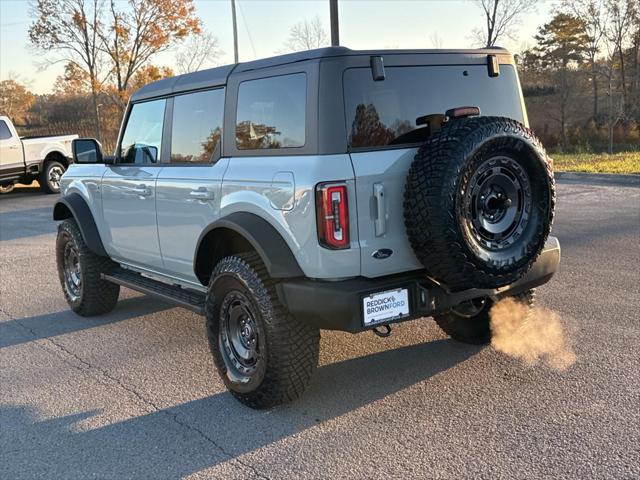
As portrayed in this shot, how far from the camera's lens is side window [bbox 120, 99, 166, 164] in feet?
15.8

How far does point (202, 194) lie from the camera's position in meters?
Answer: 4.07

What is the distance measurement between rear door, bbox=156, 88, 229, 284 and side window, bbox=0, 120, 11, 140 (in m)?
13.7

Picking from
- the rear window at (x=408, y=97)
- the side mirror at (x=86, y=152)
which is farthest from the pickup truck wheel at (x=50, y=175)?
the rear window at (x=408, y=97)

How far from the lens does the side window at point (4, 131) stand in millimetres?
16234

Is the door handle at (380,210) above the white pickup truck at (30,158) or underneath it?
underneath

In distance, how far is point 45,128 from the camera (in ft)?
108

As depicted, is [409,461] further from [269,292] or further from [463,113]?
[463,113]

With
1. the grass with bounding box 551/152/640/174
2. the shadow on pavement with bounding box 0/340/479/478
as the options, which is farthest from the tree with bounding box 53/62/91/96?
the shadow on pavement with bounding box 0/340/479/478

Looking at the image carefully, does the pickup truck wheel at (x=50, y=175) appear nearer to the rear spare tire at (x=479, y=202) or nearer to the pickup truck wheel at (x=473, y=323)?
the pickup truck wheel at (x=473, y=323)

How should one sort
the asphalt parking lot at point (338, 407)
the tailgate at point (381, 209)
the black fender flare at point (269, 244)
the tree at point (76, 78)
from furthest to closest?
the tree at point (76, 78) < the black fender flare at point (269, 244) < the tailgate at point (381, 209) < the asphalt parking lot at point (338, 407)

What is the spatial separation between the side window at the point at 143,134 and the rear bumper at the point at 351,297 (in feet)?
6.75

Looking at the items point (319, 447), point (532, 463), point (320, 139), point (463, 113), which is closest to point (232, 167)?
point (320, 139)

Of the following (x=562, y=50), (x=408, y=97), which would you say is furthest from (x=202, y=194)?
(x=562, y=50)

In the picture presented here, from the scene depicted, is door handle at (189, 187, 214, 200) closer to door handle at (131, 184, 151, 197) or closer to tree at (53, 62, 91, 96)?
door handle at (131, 184, 151, 197)
